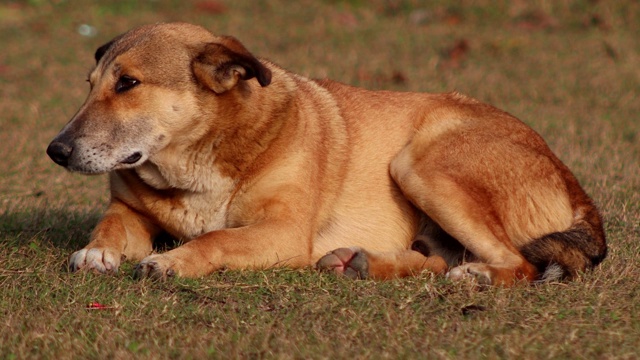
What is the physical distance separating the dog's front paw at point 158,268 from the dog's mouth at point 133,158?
561 millimetres

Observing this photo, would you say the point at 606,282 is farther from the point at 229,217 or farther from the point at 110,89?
the point at 110,89

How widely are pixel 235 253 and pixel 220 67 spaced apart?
3.27 feet

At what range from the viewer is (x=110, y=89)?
4980 millimetres

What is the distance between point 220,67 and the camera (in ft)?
16.6

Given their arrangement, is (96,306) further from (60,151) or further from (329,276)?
(329,276)

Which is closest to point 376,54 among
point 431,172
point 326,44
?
point 326,44

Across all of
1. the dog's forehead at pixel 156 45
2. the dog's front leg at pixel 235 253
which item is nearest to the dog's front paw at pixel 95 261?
the dog's front leg at pixel 235 253

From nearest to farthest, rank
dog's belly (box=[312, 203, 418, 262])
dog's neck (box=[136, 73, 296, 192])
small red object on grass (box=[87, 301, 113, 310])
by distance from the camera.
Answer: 1. small red object on grass (box=[87, 301, 113, 310])
2. dog's neck (box=[136, 73, 296, 192])
3. dog's belly (box=[312, 203, 418, 262])

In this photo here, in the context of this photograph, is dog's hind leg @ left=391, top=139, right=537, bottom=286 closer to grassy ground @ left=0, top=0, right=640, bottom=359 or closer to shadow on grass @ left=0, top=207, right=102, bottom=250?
grassy ground @ left=0, top=0, right=640, bottom=359

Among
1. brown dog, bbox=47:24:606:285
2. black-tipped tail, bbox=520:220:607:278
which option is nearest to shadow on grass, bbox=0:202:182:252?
brown dog, bbox=47:24:606:285

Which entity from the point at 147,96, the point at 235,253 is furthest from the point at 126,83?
the point at 235,253

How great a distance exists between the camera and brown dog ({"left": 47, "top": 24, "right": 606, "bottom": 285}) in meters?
4.92

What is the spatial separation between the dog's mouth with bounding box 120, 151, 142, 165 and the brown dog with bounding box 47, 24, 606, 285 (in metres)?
0.03

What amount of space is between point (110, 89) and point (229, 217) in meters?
0.93
